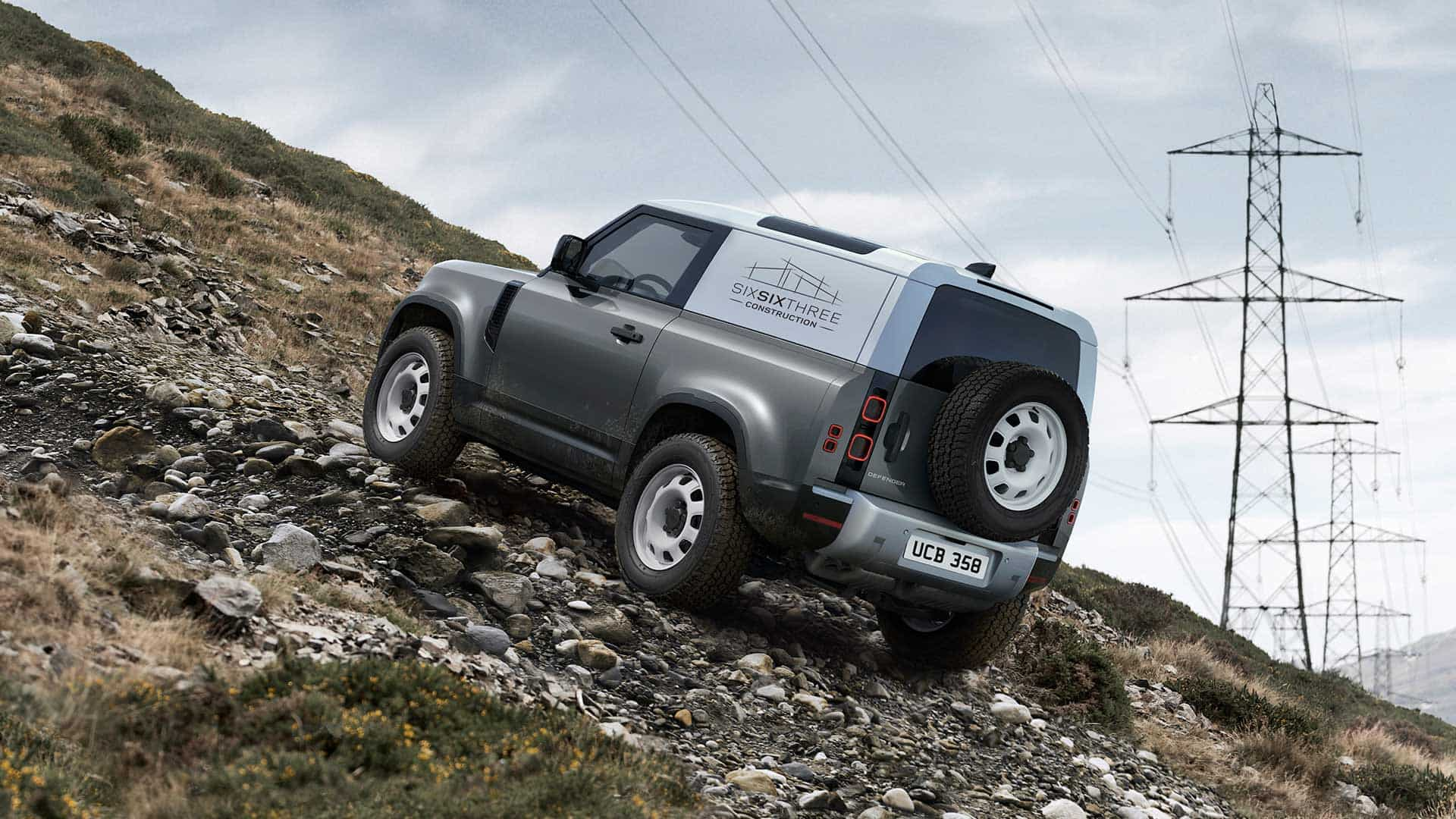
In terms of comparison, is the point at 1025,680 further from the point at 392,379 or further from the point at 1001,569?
the point at 392,379

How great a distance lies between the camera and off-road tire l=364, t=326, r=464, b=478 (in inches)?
326

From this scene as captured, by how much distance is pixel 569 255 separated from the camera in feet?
25.8

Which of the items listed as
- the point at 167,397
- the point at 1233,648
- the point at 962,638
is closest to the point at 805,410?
the point at 962,638

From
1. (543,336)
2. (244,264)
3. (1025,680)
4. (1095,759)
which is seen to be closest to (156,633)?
(543,336)

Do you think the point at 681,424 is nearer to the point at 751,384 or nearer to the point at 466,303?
the point at 751,384

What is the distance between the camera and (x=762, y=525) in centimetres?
650

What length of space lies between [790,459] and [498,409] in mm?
2415

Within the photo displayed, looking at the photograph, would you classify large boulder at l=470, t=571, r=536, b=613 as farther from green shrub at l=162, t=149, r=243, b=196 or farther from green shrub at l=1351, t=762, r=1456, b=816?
green shrub at l=162, t=149, r=243, b=196

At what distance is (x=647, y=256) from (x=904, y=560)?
8.47 feet

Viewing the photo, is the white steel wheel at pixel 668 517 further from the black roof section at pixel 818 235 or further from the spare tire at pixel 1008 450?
the black roof section at pixel 818 235

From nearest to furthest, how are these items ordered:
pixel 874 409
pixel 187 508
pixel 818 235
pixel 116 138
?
pixel 874 409 < pixel 818 235 < pixel 187 508 < pixel 116 138

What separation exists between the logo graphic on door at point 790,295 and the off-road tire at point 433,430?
2364 mm

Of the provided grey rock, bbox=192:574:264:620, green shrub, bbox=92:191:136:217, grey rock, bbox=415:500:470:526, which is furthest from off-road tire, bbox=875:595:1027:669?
green shrub, bbox=92:191:136:217

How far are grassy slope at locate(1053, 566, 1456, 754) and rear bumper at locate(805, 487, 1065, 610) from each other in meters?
6.84
